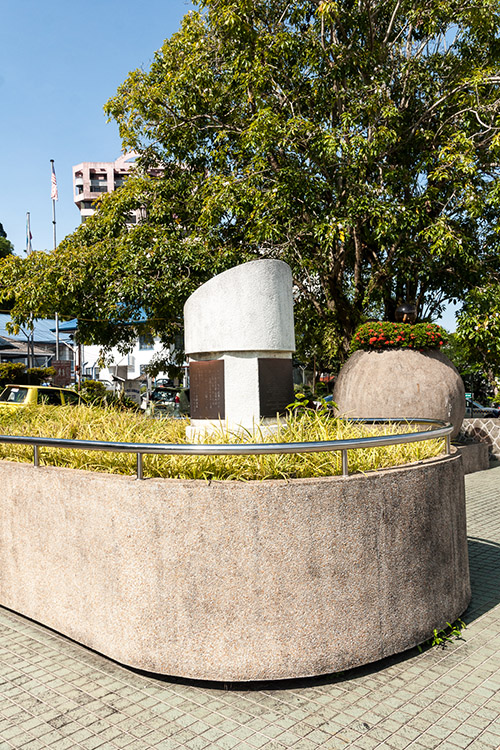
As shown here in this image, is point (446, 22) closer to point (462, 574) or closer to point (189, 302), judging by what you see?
point (189, 302)

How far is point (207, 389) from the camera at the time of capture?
675 centimetres

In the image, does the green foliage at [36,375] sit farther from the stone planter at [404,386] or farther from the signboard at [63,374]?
the stone planter at [404,386]

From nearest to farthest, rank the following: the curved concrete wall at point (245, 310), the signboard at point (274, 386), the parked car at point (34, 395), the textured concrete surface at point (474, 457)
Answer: the curved concrete wall at point (245, 310) < the signboard at point (274, 386) < the parked car at point (34, 395) < the textured concrete surface at point (474, 457)

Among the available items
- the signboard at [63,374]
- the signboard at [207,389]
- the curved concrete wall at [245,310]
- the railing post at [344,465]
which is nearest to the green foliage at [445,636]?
the railing post at [344,465]

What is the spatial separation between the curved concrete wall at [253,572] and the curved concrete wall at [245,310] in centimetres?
257

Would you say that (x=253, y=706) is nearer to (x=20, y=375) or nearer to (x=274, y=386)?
(x=274, y=386)

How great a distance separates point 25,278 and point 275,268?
1066cm

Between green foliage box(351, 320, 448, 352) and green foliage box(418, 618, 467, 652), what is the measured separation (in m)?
6.88

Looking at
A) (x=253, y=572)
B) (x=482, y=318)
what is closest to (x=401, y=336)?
(x=482, y=318)

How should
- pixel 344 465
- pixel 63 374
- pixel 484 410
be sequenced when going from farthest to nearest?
pixel 63 374 → pixel 484 410 → pixel 344 465

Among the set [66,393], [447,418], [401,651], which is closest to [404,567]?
[401,651]

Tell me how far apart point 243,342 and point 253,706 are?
362 centimetres

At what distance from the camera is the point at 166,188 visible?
15.0 meters

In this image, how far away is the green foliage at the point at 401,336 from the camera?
1095cm
